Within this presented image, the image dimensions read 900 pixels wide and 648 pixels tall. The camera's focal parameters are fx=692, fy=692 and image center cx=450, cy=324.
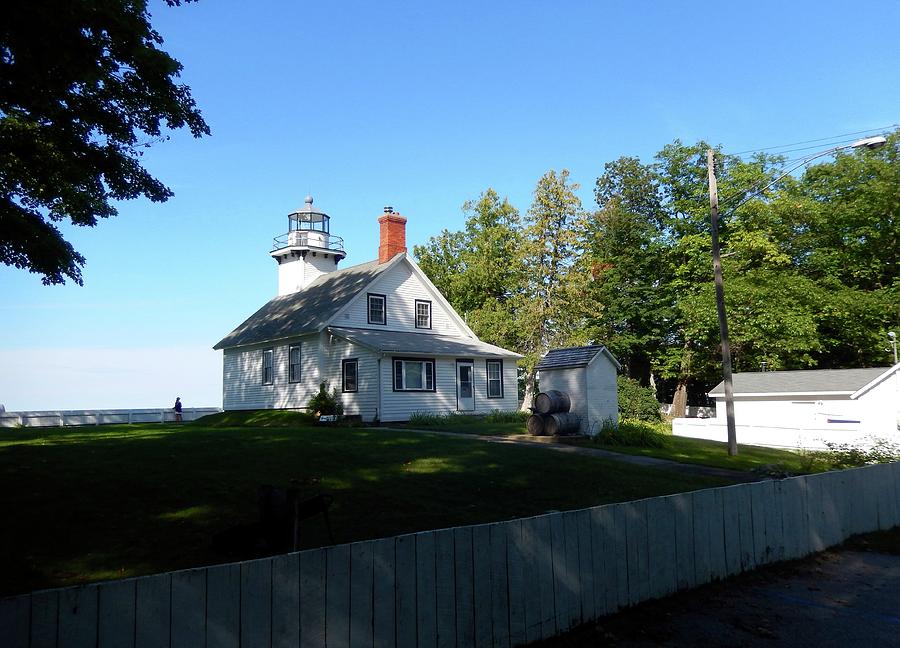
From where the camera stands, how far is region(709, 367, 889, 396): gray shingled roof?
30094mm

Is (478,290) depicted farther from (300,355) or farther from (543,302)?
(300,355)

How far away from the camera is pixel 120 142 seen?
1333cm

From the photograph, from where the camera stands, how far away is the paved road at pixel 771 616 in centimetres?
645

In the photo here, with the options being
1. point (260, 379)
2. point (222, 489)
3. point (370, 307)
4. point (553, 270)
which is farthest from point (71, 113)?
point (553, 270)

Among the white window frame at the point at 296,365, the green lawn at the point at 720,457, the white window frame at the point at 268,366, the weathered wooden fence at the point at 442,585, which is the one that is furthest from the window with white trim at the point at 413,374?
the weathered wooden fence at the point at 442,585

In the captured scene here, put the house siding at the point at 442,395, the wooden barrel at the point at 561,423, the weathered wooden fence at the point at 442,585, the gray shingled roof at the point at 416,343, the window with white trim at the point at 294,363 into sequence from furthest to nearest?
the window with white trim at the point at 294,363
the gray shingled roof at the point at 416,343
the house siding at the point at 442,395
the wooden barrel at the point at 561,423
the weathered wooden fence at the point at 442,585

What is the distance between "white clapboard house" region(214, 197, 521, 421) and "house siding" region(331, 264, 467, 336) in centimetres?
5

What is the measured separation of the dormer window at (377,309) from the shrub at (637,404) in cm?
1323

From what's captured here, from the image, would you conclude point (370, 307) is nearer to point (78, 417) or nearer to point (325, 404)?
point (325, 404)

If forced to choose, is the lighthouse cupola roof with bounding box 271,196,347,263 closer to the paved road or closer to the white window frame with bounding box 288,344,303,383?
the white window frame with bounding box 288,344,303,383

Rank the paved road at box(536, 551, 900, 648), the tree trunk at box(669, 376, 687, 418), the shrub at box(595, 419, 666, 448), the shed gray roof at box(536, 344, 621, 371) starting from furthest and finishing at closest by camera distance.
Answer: the tree trunk at box(669, 376, 687, 418) < the shed gray roof at box(536, 344, 621, 371) < the shrub at box(595, 419, 666, 448) < the paved road at box(536, 551, 900, 648)

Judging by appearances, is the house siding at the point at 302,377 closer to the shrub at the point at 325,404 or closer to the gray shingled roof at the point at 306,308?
the shrub at the point at 325,404

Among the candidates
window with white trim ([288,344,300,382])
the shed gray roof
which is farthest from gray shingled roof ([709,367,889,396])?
window with white trim ([288,344,300,382])

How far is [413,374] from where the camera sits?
2870 centimetres
